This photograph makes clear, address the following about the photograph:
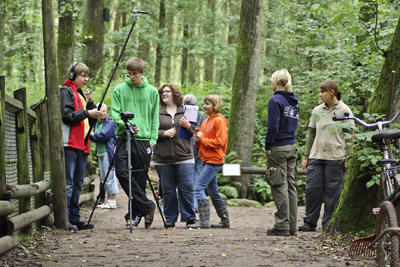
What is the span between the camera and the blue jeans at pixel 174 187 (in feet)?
26.8

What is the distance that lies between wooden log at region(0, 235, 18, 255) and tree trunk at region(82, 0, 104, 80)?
11.7 metres

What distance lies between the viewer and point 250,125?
47.2 feet

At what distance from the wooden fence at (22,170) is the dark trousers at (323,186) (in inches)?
145

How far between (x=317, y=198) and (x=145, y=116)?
2782 millimetres

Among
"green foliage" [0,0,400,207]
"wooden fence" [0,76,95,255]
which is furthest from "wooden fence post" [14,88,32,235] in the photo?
"green foliage" [0,0,400,207]

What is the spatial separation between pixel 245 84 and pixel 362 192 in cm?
821

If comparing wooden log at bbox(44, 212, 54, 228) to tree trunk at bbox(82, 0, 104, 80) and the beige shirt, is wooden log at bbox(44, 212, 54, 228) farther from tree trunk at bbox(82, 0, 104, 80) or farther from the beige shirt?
tree trunk at bbox(82, 0, 104, 80)

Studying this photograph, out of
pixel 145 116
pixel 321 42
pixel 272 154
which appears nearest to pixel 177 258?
pixel 272 154

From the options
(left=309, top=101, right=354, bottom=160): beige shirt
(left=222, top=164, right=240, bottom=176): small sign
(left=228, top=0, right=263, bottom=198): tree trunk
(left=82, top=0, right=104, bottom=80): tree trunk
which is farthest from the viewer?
(left=82, top=0, right=104, bottom=80): tree trunk

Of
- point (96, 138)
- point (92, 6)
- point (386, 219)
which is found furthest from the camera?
point (92, 6)

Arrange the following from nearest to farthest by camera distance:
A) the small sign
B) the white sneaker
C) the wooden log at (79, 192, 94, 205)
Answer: the wooden log at (79, 192, 94, 205)
the white sneaker
the small sign

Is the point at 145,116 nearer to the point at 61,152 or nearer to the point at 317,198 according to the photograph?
the point at 61,152

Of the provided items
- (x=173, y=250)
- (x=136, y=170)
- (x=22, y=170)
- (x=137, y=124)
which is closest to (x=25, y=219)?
(x=22, y=170)

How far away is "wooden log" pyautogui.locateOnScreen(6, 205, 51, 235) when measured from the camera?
5156 mm
